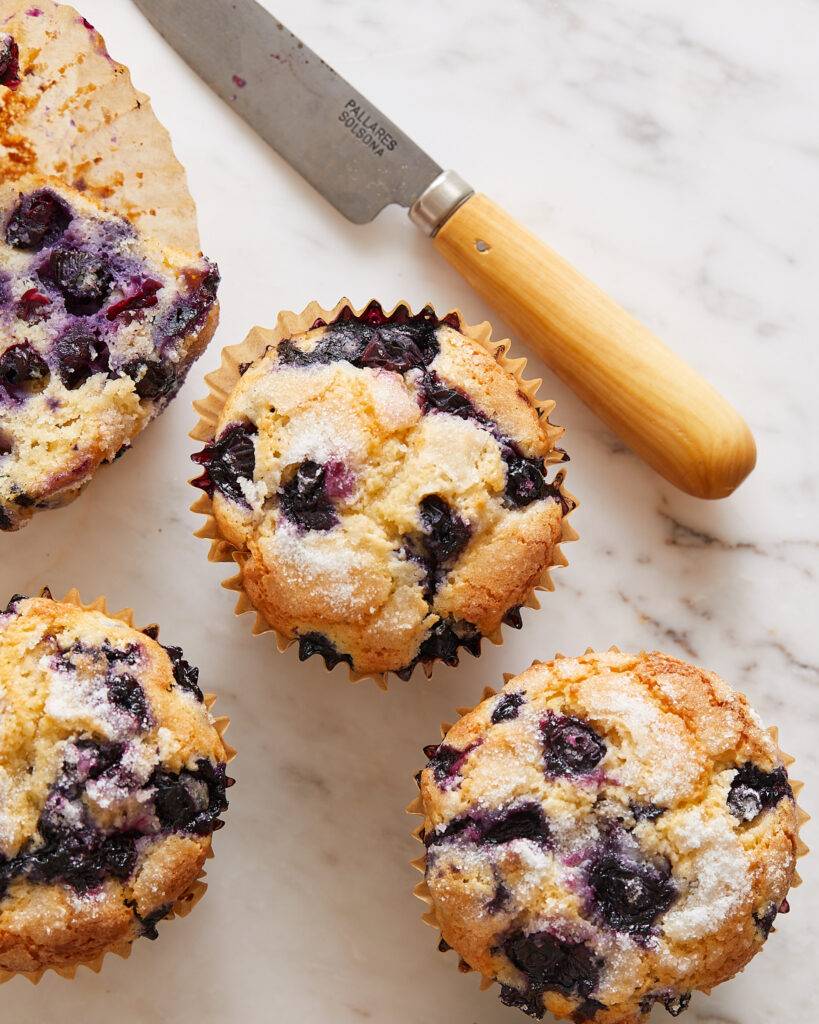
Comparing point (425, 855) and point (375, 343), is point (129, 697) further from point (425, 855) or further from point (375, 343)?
→ point (375, 343)

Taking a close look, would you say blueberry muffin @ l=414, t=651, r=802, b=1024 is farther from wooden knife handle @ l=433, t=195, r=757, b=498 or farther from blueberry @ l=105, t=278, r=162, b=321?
blueberry @ l=105, t=278, r=162, b=321

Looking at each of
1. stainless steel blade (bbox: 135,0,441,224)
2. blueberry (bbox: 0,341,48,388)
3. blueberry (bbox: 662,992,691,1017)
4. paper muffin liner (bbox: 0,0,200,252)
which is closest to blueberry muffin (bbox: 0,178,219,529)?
blueberry (bbox: 0,341,48,388)

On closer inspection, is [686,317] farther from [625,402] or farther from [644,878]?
[644,878]

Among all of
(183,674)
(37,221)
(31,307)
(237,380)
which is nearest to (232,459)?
(237,380)

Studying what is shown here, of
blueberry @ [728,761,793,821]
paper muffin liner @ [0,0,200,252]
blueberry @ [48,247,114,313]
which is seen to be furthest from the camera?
paper muffin liner @ [0,0,200,252]

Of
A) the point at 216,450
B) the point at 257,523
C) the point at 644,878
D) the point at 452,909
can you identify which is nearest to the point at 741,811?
the point at 644,878
